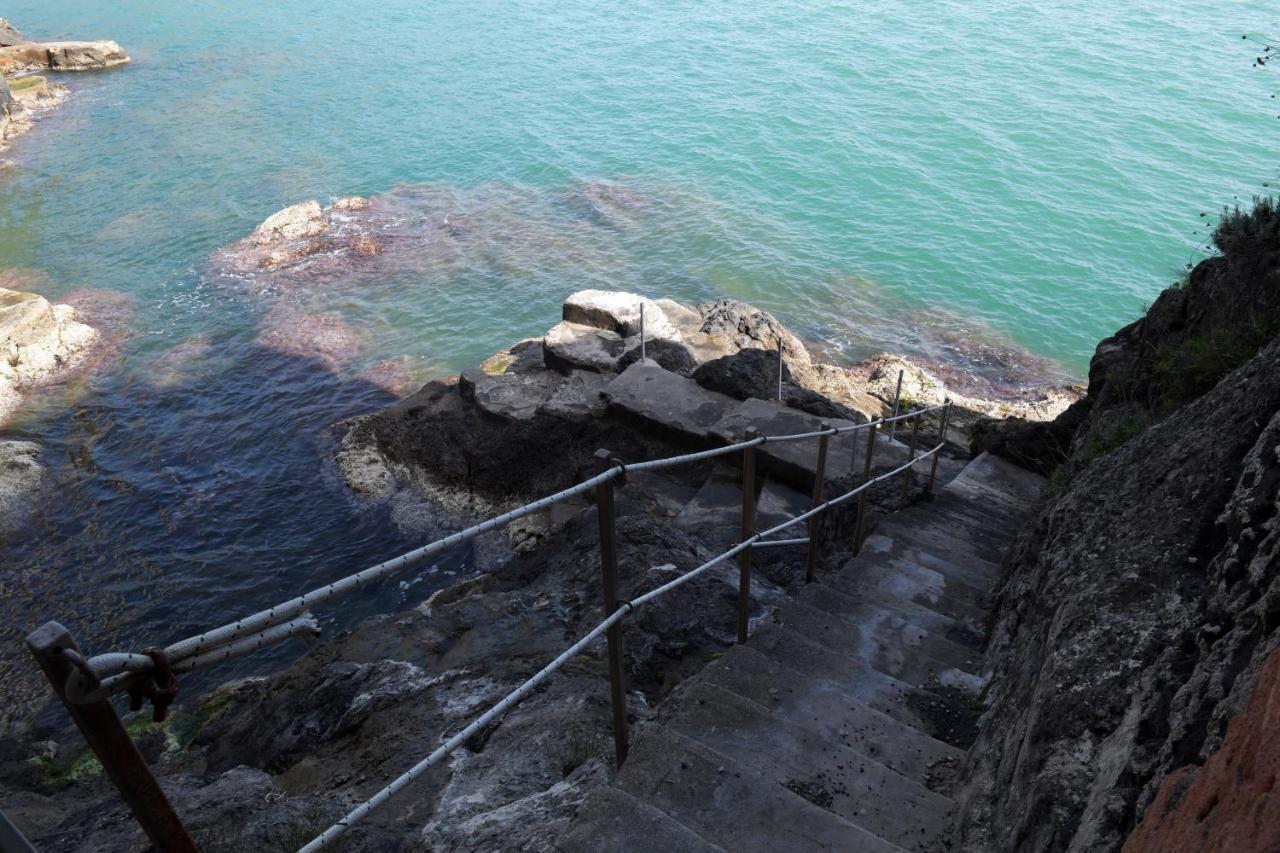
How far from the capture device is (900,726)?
4.65m

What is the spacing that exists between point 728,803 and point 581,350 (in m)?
12.4

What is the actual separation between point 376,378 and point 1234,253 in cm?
1671

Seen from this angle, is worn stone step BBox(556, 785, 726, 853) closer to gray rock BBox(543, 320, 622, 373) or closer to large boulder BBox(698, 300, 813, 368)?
gray rock BBox(543, 320, 622, 373)

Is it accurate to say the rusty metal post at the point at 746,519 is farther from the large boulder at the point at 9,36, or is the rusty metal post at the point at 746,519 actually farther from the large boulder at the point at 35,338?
the large boulder at the point at 9,36

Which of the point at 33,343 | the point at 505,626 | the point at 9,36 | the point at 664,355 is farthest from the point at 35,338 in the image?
the point at 9,36

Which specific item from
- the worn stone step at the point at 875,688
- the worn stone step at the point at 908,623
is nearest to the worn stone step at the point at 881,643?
the worn stone step at the point at 908,623

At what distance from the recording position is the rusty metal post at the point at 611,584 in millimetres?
3295

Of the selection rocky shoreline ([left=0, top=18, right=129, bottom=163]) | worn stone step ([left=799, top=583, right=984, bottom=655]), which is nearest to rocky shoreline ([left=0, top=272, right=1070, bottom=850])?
worn stone step ([left=799, top=583, right=984, bottom=655])

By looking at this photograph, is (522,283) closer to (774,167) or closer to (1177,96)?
(774,167)

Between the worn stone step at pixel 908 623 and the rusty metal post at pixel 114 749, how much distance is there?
15.7 ft

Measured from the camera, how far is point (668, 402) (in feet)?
40.3

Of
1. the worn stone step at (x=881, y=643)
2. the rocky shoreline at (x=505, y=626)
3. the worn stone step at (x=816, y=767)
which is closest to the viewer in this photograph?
the worn stone step at (x=816, y=767)

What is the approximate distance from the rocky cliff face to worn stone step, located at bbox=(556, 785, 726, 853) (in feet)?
3.85

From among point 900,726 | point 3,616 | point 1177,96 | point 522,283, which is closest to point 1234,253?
point 900,726
